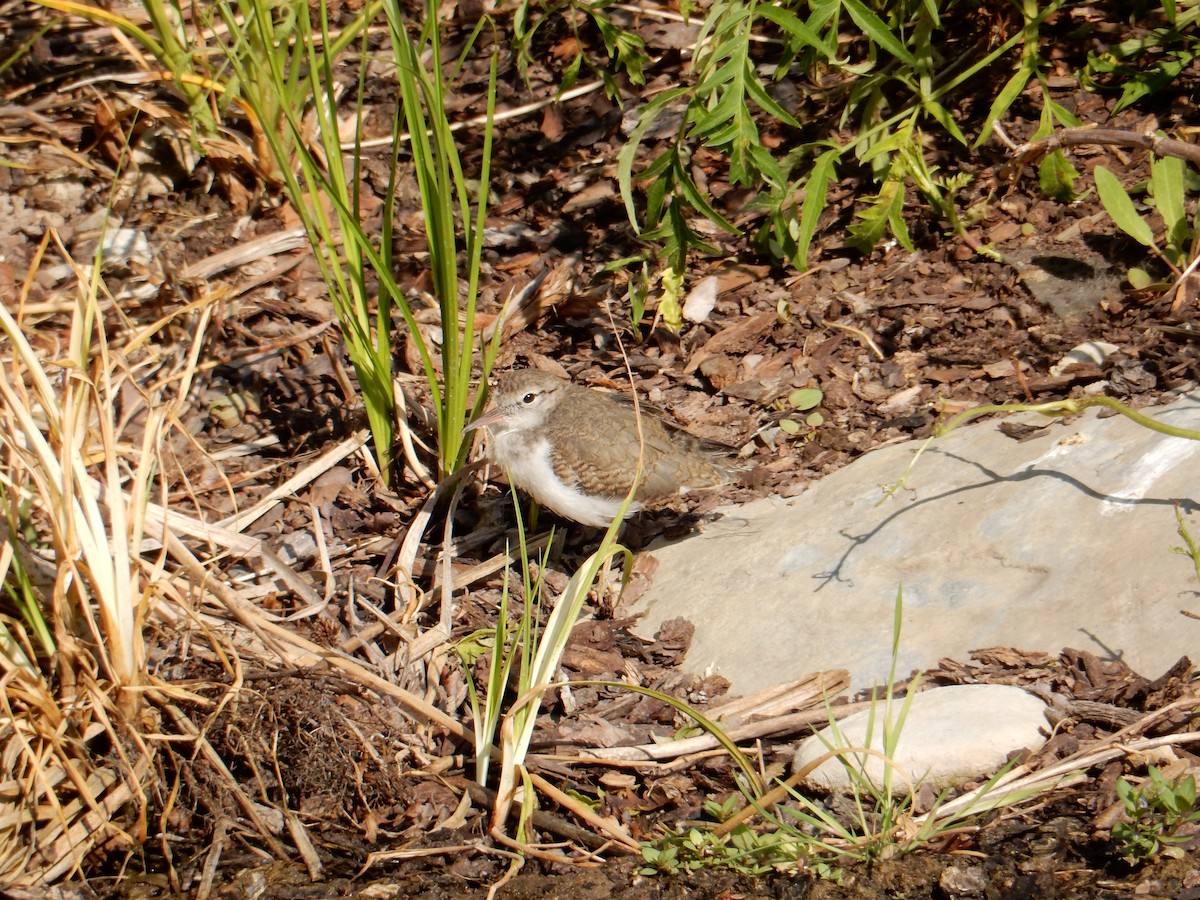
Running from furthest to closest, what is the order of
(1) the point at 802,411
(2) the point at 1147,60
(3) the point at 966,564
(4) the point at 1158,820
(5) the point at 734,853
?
(2) the point at 1147,60
(1) the point at 802,411
(3) the point at 966,564
(5) the point at 734,853
(4) the point at 1158,820

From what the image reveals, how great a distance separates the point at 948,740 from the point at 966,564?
3.33ft

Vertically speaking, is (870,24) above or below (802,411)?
above

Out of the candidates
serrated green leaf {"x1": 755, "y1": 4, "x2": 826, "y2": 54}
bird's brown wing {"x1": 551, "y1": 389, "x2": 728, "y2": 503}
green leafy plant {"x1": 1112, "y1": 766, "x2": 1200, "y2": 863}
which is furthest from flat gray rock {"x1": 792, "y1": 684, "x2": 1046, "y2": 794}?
serrated green leaf {"x1": 755, "y1": 4, "x2": 826, "y2": 54}

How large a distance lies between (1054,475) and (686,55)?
399cm

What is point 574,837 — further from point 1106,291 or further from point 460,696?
point 1106,291

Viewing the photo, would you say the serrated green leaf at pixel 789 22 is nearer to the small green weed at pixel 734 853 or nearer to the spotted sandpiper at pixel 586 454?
the spotted sandpiper at pixel 586 454

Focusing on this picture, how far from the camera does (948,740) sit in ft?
13.7

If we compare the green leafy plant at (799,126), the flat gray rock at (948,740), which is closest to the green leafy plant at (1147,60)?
the green leafy plant at (799,126)

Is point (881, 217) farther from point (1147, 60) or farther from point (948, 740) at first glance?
point (948, 740)

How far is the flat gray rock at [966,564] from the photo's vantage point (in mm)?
4492

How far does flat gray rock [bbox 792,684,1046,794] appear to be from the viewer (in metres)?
4.15

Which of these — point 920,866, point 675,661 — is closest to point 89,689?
point 675,661

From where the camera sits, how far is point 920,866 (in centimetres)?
385

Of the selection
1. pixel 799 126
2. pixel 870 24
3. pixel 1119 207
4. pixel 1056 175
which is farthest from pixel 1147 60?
pixel 799 126
